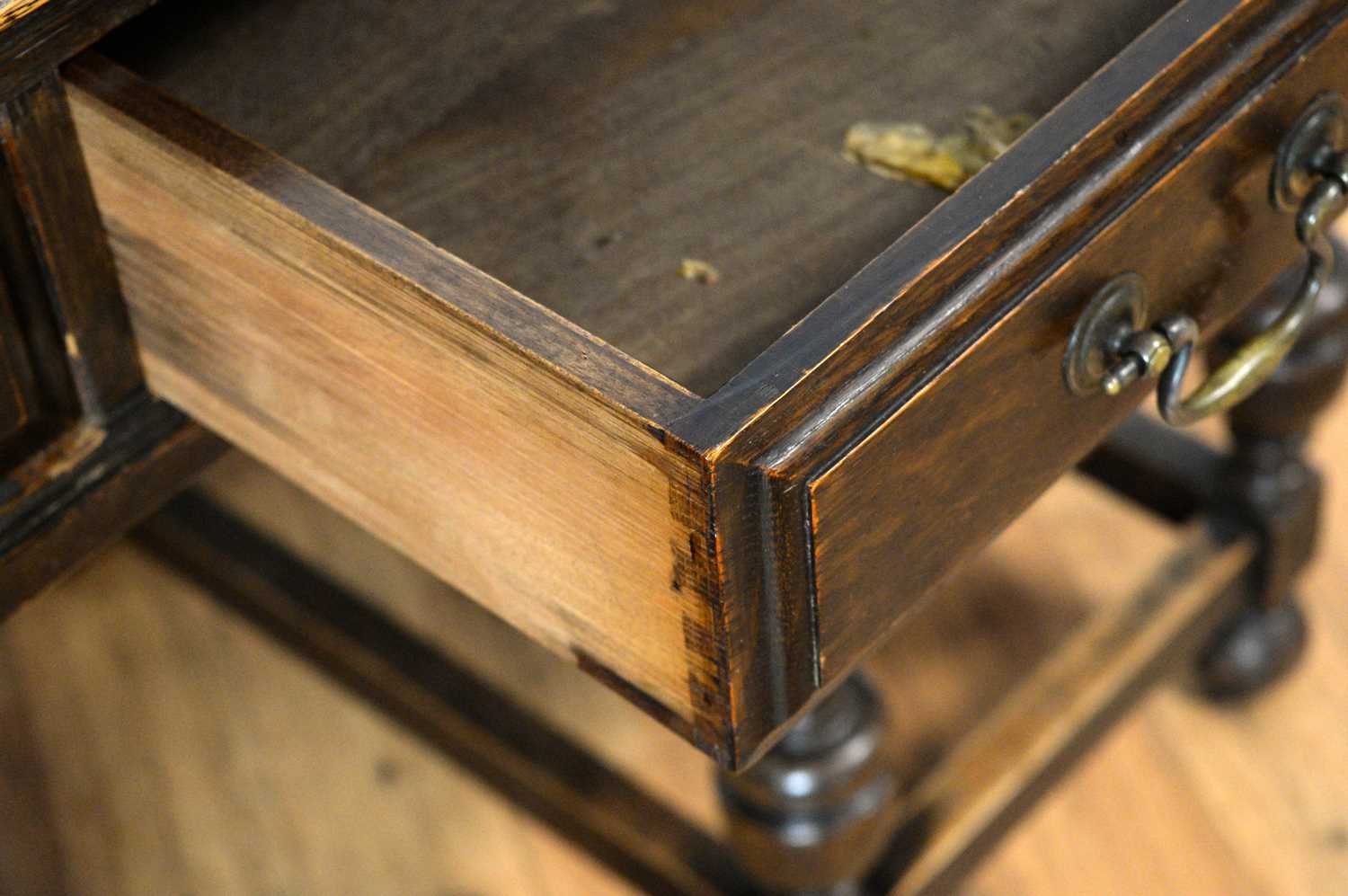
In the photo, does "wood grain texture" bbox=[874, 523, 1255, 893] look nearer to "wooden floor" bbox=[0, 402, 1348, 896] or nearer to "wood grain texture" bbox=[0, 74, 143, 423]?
"wooden floor" bbox=[0, 402, 1348, 896]

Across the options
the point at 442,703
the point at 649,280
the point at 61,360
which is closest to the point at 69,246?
the point at 61,360

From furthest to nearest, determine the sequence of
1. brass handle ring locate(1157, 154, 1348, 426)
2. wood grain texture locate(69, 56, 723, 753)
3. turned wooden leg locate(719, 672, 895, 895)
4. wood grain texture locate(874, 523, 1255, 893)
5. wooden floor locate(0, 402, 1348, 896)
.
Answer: wooden floor locate(0, 402, 1348, 896) → wood grain texture locate(874, 523, 1255, 893) → turned wooden leg locate(719, 672, 895, 895) → brass handle ring locate(1157, 154, 1348, 426) → wood grain texture locate(69, 56, 723, 753)

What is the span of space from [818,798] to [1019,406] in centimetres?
28

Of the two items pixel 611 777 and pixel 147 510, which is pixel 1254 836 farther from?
pixel 147 510

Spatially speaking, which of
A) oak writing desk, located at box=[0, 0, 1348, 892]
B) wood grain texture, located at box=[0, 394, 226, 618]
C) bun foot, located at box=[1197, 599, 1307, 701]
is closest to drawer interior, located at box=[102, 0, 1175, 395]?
oak writing desk, located at box=[0, 0, 1348, 892]

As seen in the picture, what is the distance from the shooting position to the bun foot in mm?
1037

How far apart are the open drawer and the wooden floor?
0.48m

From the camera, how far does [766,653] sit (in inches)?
18.8

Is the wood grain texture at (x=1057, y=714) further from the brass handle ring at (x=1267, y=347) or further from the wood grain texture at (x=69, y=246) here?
the wood grain texture at (x=69, y=246)

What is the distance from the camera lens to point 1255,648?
1037mm

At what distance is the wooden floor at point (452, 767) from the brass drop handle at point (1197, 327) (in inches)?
18.9

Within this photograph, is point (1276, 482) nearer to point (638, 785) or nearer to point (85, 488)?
point (638, 785)

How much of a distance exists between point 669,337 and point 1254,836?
63 cm

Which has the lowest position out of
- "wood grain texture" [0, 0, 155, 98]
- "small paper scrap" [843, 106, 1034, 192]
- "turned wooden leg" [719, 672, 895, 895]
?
"turned wooden leg" [719, 672, 895, 895]
